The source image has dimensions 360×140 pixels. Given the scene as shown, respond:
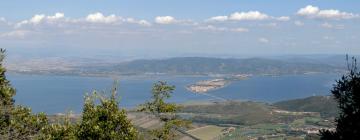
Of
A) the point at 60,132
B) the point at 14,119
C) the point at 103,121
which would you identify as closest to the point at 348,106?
the point at 103,121

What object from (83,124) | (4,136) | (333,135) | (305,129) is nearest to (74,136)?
(83,124)

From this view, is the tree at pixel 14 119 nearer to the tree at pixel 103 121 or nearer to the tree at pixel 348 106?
the tree at pixel 103 121

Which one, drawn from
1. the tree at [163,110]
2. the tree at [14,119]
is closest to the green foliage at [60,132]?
the tree at [14,119]

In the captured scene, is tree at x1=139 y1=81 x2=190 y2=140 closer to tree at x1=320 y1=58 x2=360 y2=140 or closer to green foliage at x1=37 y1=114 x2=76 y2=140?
green foliage at x1=37 y1=114 x2=76 y2=140

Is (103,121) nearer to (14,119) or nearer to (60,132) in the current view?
(60,132)

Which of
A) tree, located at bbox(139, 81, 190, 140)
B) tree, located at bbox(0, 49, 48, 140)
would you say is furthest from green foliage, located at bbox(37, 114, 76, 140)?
tree, located at bbox(139, 81, 190, 140)

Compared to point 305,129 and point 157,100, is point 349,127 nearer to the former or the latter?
point 157,100

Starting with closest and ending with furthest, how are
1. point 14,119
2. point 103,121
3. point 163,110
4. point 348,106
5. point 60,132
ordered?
1. point 348,106
2. point 103,121
3. point 60,132
4. point 14,119
5. point 163,110

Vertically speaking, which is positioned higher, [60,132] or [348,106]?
[348,106]
